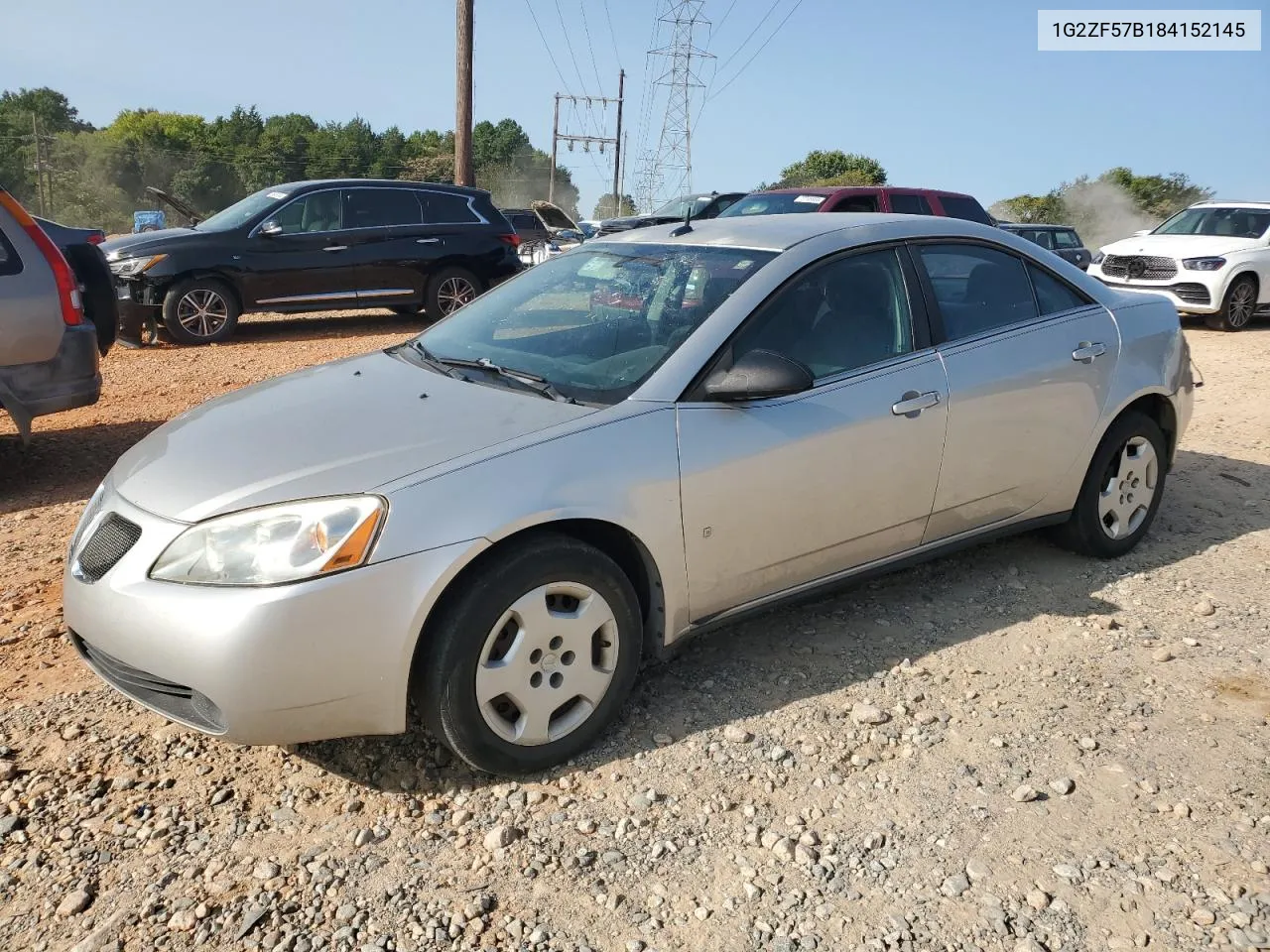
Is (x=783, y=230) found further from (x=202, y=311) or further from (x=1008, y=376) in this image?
(x=202, y=311)

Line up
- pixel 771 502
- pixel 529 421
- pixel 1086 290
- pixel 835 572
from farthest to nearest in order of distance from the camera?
1. pixel 1086 290
2. pixel 835 572
3. pixel 771 502
4. pixel 529 421

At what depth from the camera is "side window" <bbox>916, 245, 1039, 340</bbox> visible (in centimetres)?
401

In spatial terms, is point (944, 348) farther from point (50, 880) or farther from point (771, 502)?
point (50, 880)

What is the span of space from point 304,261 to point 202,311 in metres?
1.26

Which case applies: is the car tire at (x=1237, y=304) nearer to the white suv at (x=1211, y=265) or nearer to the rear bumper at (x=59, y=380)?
the white suv at (x=1211, y=265)

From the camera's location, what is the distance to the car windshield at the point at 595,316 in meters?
3.43

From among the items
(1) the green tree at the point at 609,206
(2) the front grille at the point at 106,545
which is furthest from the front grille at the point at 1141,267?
(1) the green tree at the point at 609,206

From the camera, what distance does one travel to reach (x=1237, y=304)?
44.8 feet

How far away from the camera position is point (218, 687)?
2.64m

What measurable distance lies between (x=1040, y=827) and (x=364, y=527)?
199cm

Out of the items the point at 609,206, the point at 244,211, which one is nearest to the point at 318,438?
the point at 244,211

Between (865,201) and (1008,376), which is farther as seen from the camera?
(865,201)

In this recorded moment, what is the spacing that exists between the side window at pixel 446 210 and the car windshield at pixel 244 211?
1644mm

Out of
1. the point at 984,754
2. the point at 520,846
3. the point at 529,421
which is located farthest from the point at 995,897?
the point at 529,421
